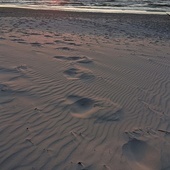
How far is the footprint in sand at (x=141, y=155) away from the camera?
4180 millimetres

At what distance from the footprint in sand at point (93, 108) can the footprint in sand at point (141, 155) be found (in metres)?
0.80

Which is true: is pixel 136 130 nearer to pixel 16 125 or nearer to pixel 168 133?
pixel 168 133

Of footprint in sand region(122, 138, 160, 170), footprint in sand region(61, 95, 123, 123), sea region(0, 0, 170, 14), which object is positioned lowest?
sea region(0, 0, 170, 14)

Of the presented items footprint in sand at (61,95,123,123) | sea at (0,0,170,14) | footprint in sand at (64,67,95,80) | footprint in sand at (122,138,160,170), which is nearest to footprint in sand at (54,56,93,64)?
footprint in sand at (64,67,95,80)

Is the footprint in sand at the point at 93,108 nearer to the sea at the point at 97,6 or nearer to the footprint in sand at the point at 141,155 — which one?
the footprint in sand at the point at 141,155

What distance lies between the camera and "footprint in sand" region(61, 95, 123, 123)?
5.33 m

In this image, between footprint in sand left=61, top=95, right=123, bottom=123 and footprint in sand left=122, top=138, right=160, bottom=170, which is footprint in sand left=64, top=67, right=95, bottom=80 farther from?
footprint in sand left=122, top=138, right=160, bottom=170

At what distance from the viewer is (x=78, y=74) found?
24.5 ft

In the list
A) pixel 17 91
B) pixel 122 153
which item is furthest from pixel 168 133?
pixel 17 91

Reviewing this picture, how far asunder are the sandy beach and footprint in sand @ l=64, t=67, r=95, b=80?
27 millimetres

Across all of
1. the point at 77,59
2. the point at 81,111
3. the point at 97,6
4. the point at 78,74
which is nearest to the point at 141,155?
the point at 81,111

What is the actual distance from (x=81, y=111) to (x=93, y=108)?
0.30 m

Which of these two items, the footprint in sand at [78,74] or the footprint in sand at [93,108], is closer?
the footprint in sand at [93,108]

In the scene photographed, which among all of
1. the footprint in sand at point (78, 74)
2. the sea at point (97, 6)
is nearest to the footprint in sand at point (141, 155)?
the footprint in sand at point (78, 74)
